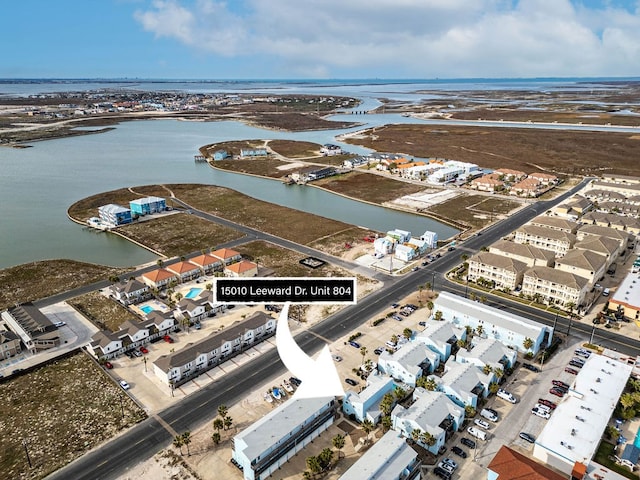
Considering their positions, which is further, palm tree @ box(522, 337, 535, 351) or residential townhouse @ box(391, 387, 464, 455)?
palm tree @ box(522, 337, 535, 351)

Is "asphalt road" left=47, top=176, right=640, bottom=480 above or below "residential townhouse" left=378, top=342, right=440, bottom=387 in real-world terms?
below

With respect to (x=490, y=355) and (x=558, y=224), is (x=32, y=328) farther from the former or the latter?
(x=558, y=224)

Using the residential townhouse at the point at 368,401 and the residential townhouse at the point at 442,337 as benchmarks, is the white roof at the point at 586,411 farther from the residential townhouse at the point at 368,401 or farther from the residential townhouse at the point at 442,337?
the residential townhouse at the point at 368,401

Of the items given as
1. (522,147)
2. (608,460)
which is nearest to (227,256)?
(608,460)

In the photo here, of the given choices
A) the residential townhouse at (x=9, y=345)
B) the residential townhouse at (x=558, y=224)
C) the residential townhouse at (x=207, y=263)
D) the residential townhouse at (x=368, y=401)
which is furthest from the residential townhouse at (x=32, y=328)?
the residential townhouse at (x=558, y=224)

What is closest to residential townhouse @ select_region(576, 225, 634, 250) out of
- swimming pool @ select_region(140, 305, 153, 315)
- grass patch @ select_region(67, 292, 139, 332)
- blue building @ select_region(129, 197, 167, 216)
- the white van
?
the white van

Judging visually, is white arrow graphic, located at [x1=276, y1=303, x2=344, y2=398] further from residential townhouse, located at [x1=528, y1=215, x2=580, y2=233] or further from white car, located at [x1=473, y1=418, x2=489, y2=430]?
residential townhouse, located at [x1=528, y1=215, x2=580, y2=233]
